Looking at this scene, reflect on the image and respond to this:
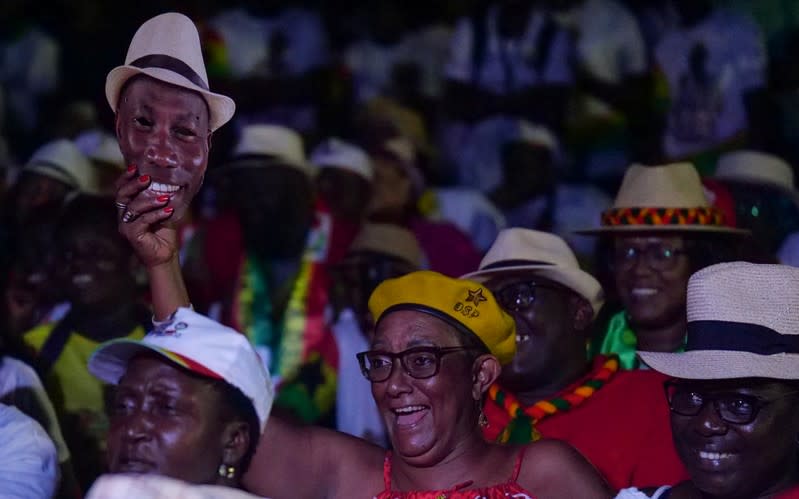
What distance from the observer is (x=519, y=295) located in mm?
→ 5336

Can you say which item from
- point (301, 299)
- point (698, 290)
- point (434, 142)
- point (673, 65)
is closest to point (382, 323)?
point (698, 290)

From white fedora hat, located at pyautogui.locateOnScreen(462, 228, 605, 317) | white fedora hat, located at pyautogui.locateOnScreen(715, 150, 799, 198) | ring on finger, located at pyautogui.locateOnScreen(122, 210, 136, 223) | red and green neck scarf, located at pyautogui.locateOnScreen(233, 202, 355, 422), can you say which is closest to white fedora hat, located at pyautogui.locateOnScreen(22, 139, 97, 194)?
red and green neck scarf, located at pyautogui.locateOnScreen(233, 202, 355, 422)

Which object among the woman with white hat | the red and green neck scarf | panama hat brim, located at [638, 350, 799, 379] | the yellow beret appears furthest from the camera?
the red and green neck scarf

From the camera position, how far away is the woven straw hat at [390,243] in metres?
6.78

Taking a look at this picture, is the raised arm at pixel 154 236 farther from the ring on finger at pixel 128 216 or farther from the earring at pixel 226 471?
the earring at pixel 226 471

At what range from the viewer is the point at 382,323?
427cm

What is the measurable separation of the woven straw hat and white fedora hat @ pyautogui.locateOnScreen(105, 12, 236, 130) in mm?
2772

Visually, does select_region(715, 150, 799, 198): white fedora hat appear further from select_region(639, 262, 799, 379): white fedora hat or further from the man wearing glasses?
select_region(639, 262, 799, 379): white fedora hat

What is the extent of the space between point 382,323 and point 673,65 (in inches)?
211

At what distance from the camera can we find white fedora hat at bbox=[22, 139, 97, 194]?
25.4ft

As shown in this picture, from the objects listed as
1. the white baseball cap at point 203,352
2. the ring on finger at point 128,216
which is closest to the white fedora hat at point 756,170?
the ring on finger at point 128,216

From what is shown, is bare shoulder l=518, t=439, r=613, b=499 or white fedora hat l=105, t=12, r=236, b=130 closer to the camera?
white fedora hat l=105, t=12, r=236, b=130

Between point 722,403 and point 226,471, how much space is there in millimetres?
1352

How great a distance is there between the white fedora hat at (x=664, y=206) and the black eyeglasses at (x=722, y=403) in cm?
167
